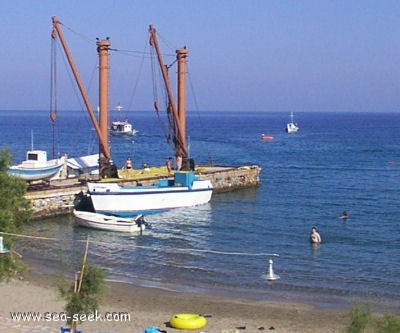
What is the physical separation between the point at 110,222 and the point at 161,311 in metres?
16.1

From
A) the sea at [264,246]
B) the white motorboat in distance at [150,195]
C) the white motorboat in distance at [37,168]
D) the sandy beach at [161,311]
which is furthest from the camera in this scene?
the white motorboat in distance at [37,168]

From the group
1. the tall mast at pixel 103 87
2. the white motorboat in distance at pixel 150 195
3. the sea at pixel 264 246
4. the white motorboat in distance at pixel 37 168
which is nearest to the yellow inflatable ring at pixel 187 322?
the sea at pixel 264 246

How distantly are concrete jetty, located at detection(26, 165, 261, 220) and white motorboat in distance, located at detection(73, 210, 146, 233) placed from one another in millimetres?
3216

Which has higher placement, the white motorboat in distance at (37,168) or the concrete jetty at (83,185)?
the white motorboat in distance at (37,168)

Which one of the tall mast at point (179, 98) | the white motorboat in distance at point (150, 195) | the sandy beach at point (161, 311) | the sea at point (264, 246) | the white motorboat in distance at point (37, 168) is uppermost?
the tall mast at point (179, 98)

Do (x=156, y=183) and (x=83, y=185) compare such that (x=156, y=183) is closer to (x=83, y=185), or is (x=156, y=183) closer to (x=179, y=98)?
(x=83, y=185)

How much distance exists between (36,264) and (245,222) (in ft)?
51.0

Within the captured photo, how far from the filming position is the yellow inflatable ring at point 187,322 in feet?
67.8

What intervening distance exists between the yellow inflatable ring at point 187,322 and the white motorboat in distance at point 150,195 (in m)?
22.0

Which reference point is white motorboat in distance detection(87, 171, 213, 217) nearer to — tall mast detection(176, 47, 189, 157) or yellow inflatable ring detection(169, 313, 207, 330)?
tall mast detection(176, 47, 189, 157)

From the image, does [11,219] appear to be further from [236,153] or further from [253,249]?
[236,153]

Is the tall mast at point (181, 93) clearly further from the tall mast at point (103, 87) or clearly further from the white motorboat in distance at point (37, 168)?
the white motorboat in distance at point (37, 168)

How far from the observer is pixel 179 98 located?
54438mm

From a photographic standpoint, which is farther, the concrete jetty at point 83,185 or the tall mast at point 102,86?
the tall mast at point 102,86
